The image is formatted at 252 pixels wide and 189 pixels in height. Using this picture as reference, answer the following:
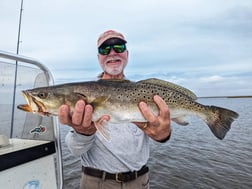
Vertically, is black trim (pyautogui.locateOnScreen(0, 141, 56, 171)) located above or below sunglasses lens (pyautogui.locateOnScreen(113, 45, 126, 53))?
below

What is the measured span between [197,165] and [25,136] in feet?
33.6

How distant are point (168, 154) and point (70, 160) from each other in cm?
510

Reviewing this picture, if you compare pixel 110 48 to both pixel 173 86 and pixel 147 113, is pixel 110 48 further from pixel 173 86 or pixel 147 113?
pixel 147 113

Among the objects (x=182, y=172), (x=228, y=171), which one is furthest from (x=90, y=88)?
(x=228, y=171)

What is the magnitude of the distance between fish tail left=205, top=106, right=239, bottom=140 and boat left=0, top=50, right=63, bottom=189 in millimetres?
2028

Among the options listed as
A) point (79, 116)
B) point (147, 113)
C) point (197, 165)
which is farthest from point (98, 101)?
point (197, 165)

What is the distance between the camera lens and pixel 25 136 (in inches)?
137

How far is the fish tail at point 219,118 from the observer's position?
3395 mm

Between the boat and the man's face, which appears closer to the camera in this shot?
the boat

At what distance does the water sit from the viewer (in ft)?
33.1

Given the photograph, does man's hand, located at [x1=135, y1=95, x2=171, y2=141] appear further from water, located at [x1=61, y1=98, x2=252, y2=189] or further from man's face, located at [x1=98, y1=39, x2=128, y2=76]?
water, located at [x1=61, y1=98, x2=252, y2=189]

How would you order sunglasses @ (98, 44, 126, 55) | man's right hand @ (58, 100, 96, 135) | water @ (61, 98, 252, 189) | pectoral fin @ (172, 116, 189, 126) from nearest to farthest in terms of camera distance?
man's right hand @ (58, 100, 96, 135) → pectoral fin @ (172, 116, 189, 126) → sunglasses @ (98, 44, 126, 55) → water @ (61, 98, 252, 189)

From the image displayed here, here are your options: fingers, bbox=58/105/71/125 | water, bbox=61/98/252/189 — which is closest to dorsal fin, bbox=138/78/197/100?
fingers, bbox=58/105/71/125

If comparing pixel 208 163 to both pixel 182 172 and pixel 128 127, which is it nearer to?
pixel 182 172
